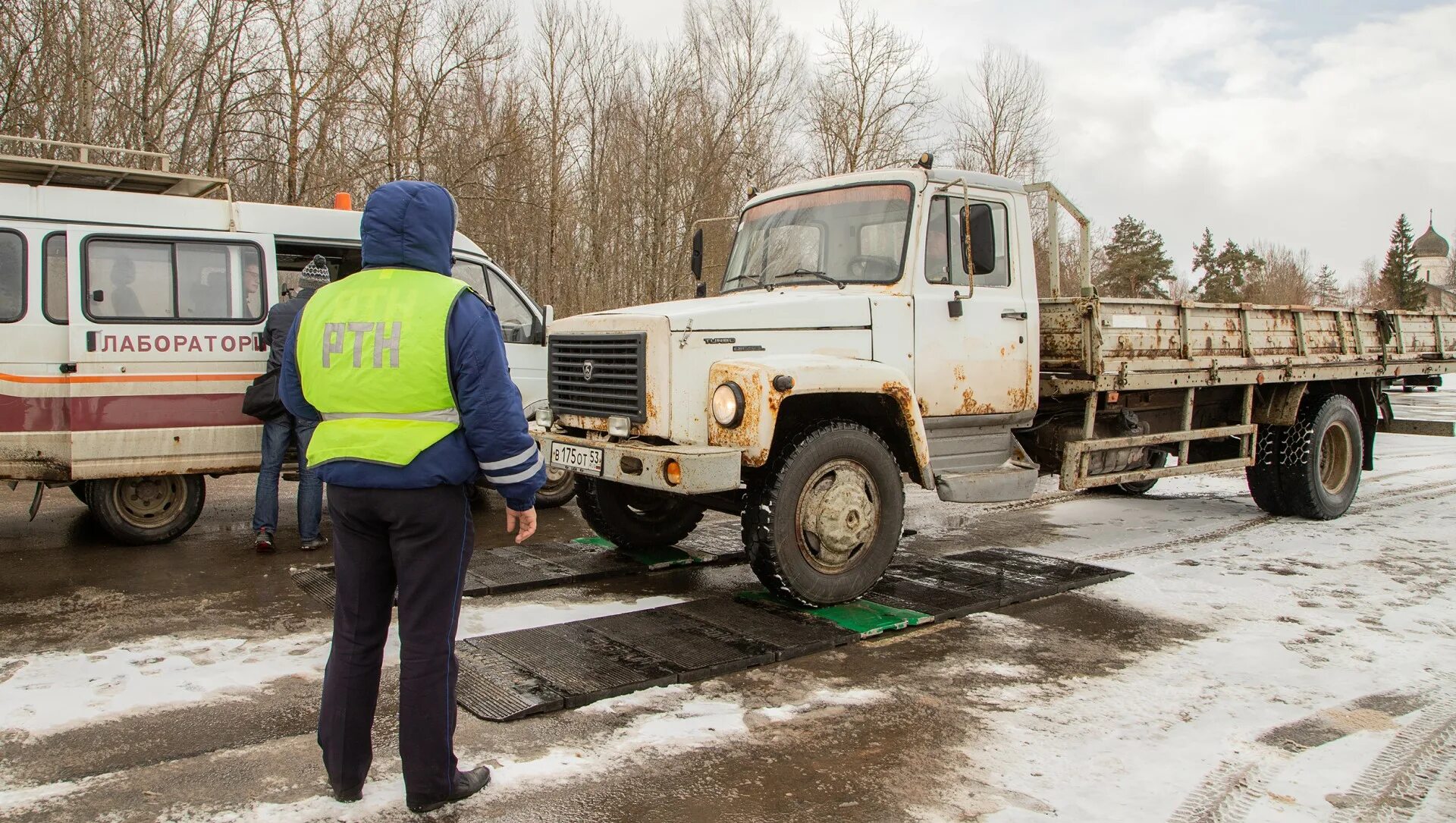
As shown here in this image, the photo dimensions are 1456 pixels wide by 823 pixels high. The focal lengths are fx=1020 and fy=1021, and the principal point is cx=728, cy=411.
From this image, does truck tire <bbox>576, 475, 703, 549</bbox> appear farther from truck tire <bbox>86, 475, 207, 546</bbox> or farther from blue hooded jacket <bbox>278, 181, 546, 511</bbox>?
blue hooded jacket <bbox>278, 181, 546, 511</bbox>

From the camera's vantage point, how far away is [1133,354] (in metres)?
7.55

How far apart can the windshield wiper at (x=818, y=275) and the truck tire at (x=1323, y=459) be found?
5.13 meters

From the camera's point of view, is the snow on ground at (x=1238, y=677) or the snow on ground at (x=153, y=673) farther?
the snow on ground at (x=153, y=673)

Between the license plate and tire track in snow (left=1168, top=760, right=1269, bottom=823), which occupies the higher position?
the license plate

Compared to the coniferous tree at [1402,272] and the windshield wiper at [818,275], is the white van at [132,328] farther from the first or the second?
the coniferous tree at [1402,272]

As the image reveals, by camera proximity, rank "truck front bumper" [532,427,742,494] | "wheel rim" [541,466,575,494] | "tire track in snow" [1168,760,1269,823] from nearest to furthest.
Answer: "tire track in snow" [1168,760,1269,823], "truck front bumper" [532,427,742,494], "wheel rim" [541,466,575,494]

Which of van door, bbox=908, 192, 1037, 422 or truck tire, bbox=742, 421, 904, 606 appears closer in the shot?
truck tire, bbox=742, 421, 904, 606

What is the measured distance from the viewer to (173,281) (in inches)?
291

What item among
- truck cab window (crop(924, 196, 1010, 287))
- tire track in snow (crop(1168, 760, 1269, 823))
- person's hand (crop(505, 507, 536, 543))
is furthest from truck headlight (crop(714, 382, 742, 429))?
tire track in snow (crop(1168, 760, 1269, 823))

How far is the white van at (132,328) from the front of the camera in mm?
6922

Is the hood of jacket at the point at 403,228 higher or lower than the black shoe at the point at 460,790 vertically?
higher

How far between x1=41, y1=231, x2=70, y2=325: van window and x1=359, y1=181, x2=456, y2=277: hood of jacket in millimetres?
5015

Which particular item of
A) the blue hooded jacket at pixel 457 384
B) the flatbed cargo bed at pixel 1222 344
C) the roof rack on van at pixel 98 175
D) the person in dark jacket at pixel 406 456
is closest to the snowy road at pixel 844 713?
the person in dark jacket at pixel 406 456

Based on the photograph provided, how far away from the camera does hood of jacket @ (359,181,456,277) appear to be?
3232mm
